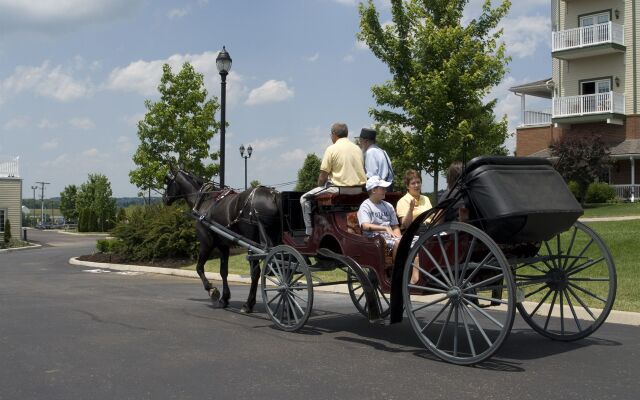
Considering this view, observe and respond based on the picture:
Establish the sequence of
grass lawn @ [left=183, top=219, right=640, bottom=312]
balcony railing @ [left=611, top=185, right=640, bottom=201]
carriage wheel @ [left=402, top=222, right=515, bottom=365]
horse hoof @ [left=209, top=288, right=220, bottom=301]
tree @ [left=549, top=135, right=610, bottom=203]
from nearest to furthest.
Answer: carriage wheel @ [left=402, top=222, right=515, bottom=365]
grass lawn @ [left=183, top=219, right=640, bottom=312]
horse hoof @ [left=209, top=288, right=220, bottom=301]
tree @ [left=549, top=135, right=610, bottom=203]
balcony railing @ [left=611, top=185, right=640, bottom=201]

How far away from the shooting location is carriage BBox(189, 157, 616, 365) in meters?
6.38

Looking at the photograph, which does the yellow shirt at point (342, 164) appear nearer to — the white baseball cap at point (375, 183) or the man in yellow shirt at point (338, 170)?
the man in yellow shirt at point (338, 170)

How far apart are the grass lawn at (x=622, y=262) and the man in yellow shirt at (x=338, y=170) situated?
453 cm

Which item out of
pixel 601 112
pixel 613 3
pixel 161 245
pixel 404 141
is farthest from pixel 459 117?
pixel 613 3

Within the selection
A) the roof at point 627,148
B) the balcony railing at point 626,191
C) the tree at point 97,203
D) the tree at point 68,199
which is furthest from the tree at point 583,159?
the tree at point 68,199

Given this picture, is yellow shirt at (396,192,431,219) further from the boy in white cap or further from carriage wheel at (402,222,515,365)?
carriage wheel at (402,222,515,365)

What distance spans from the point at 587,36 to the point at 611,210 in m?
11.7

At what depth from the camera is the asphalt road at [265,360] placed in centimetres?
566

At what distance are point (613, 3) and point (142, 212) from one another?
1073 inches

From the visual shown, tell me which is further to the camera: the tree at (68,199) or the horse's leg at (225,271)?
the tree at (68,199)

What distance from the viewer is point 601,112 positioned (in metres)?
34.5

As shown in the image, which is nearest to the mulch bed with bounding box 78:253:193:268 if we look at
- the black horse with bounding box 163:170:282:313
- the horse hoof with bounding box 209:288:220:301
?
the black horse with bounding box 163:170:282:313

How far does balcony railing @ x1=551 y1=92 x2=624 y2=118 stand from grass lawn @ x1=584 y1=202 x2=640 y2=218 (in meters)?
5.88

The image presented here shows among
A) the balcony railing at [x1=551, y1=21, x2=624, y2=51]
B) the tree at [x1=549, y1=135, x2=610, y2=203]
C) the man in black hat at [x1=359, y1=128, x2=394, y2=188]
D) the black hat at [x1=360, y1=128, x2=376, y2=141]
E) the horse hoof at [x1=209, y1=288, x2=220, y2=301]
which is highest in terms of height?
the balcony railing at [x1=551, y1=21, x2=624, y2=51]
